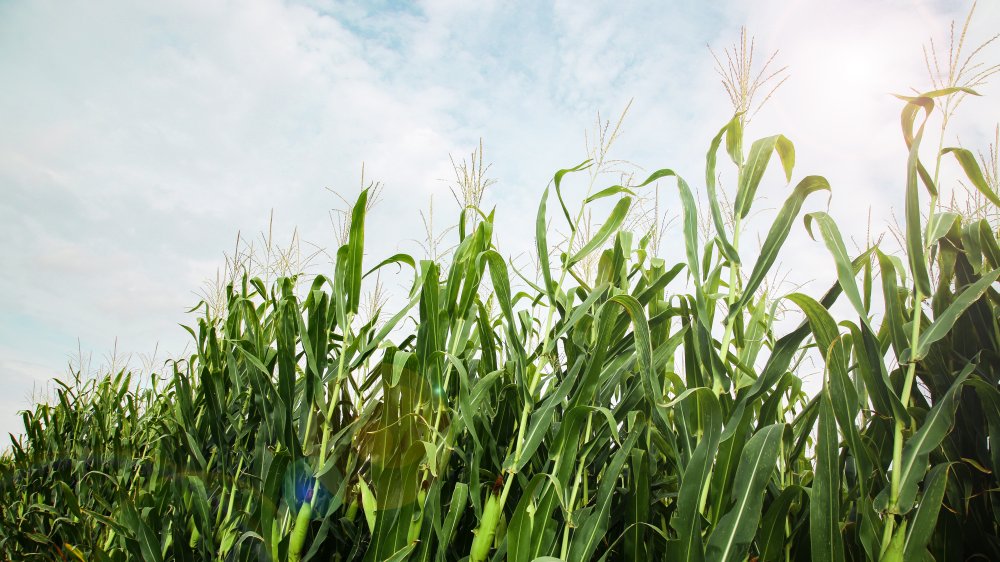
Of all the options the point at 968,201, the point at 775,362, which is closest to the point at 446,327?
the point at 775,362

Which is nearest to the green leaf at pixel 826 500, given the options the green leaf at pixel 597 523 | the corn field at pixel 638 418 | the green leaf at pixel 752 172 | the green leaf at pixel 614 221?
the corn field at pixel 638 418

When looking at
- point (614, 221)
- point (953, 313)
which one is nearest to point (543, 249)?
point (614, 221)

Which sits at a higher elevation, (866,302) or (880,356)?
(866,302)

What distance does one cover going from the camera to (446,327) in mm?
1378

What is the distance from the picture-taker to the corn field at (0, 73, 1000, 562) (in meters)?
0.98

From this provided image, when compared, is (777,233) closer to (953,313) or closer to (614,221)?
(953,313)

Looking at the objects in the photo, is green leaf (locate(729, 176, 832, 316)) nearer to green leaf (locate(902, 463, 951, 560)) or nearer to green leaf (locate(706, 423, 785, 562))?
green leaf (locate(706, 423, 785, 562))

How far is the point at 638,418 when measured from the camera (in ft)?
4.15

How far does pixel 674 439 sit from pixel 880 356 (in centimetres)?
38

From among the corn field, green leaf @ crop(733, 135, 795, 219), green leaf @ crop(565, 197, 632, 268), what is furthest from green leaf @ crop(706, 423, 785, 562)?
green leaf @ crop(565, 197, 632, 268)

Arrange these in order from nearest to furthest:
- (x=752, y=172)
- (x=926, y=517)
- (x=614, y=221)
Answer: (x=926, y=517)
(x=752, y=172)
(x=614, y=221)

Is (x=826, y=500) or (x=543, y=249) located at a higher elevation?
(x=543, y=249)

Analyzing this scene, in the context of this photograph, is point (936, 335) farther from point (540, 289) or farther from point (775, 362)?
point (540, 289)

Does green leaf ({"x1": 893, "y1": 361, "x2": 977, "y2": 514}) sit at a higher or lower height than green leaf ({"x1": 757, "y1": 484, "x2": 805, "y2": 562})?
higher
